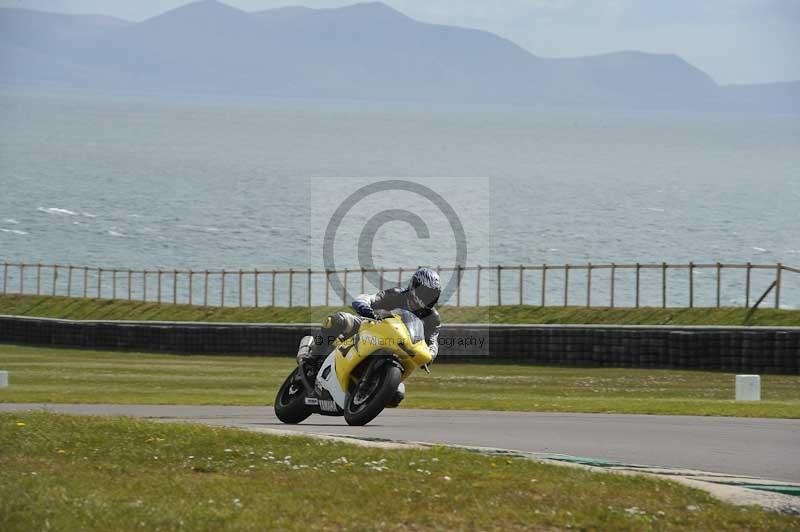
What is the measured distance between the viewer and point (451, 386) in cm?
3475

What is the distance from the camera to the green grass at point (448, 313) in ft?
149

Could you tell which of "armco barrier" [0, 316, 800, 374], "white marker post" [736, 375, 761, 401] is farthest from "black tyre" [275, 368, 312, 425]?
"armco barrier" [0, 316, 800, 374]

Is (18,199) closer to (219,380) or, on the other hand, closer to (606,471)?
(219,380)

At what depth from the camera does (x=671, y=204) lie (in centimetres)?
18362

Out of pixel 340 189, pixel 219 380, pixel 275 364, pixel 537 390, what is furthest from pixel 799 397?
pixel 340 189

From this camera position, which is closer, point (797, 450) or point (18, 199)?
point (797, 450)

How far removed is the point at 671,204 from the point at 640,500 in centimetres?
17661

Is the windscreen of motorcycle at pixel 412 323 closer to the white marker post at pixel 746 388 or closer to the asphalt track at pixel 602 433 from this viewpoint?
the asphalt track at pixel 602 433

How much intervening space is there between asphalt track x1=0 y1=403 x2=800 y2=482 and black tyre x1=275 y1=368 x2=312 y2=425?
0.14m

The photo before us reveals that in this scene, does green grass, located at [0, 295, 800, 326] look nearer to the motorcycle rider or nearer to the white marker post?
the white marker post
